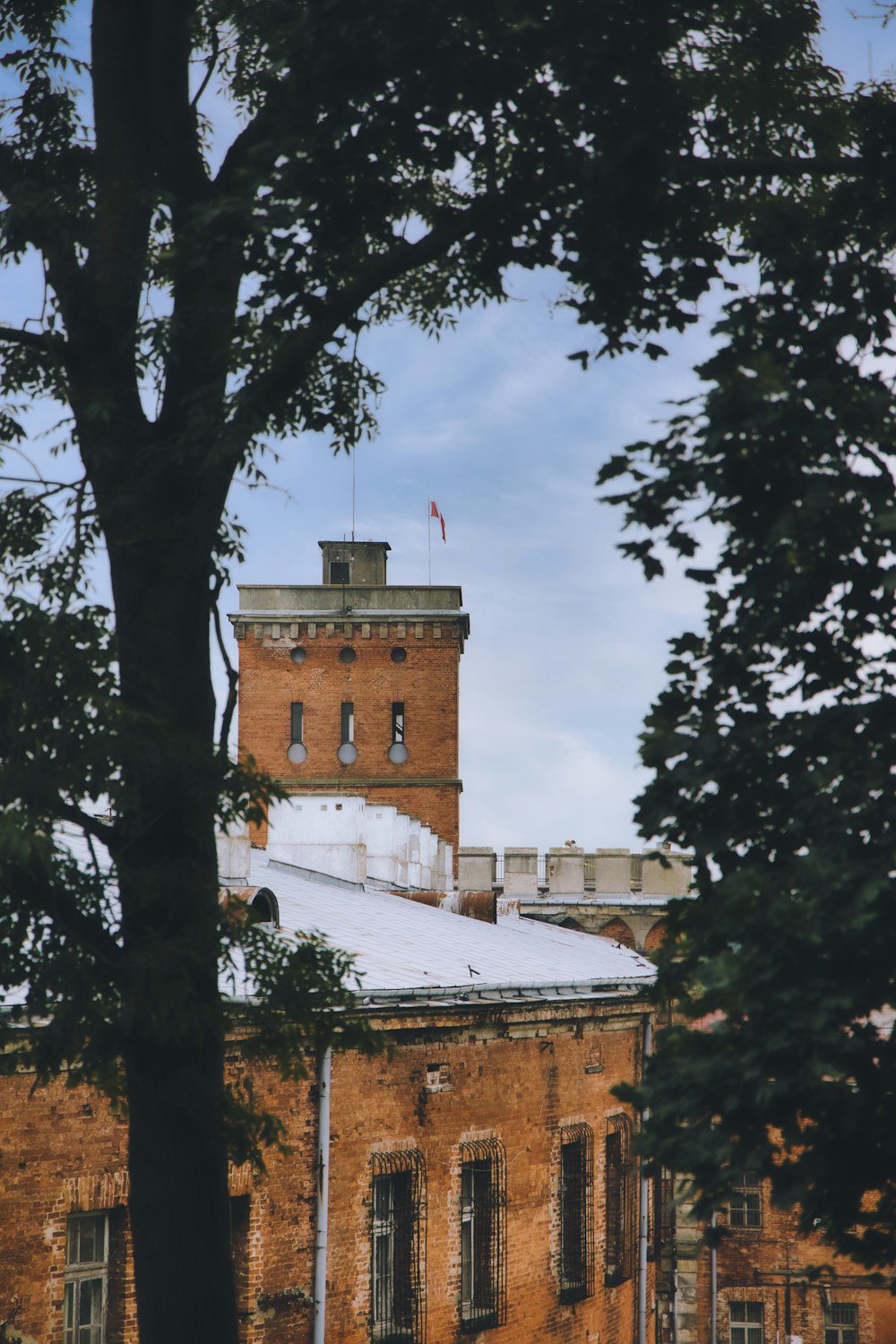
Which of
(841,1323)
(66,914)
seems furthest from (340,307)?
(841,1323)

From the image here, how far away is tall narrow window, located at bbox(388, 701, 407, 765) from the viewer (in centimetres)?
5675

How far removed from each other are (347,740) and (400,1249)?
3851 centimetres

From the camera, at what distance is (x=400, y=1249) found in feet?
60.3

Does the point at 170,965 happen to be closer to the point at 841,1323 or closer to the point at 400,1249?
the point at 400,1249

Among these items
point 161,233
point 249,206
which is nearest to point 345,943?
point 161,233

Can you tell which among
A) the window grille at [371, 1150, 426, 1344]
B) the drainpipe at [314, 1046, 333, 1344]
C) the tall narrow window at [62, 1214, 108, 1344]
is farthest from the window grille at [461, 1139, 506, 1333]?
the tall narrow window at [62, 1214, 108, 1344]

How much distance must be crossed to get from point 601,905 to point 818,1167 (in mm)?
43166

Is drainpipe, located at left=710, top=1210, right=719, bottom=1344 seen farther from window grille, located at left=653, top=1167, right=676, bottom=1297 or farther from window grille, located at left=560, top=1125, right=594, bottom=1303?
window grille, located at left=560, top=1125, right=594, bottom=1303

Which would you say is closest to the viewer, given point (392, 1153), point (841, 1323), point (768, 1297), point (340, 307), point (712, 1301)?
point (340, 307)

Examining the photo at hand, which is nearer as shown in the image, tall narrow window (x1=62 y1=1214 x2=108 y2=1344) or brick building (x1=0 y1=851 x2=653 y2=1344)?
brick building (x1=0 y1=851 x2=653 y2=1344)

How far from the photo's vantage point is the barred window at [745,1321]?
4019 cm

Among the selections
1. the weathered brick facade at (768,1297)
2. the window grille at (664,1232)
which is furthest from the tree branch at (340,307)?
the weathered brick facade at (768,1297)

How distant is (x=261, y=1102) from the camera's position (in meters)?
15.6

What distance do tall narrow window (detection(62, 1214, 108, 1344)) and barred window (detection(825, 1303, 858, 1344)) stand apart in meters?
29.0
